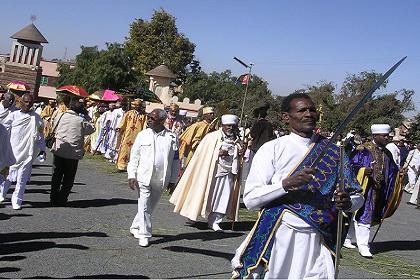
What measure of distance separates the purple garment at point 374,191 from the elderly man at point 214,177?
1.95 m

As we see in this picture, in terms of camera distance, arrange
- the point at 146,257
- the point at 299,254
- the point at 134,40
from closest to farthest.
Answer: the point at 299,254 < the point at 146,257 < the point at 134,40

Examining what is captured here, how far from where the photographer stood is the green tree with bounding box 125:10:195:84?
5697cm

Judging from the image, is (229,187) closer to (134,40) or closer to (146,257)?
(146,257)

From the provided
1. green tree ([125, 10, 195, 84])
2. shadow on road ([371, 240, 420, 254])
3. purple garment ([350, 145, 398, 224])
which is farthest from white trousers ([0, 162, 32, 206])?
green tree ([125, 10, 195, 84])

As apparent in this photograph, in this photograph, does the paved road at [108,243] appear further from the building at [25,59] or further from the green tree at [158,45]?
the green tree at [158,45]

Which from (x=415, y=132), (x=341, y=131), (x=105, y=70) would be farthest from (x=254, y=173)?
(x=105, y=70)

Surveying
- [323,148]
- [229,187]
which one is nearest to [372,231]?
[229,187]

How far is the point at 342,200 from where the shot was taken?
11.9 ft

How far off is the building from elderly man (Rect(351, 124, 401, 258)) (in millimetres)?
42095

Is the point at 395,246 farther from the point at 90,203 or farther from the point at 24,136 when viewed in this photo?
the point at 24,136

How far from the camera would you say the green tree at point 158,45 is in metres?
57.0

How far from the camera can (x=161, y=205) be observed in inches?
425

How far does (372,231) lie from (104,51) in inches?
1813

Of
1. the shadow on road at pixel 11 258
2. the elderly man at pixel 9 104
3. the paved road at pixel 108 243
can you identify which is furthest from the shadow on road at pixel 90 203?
the shadow on road at pixel 11 258
